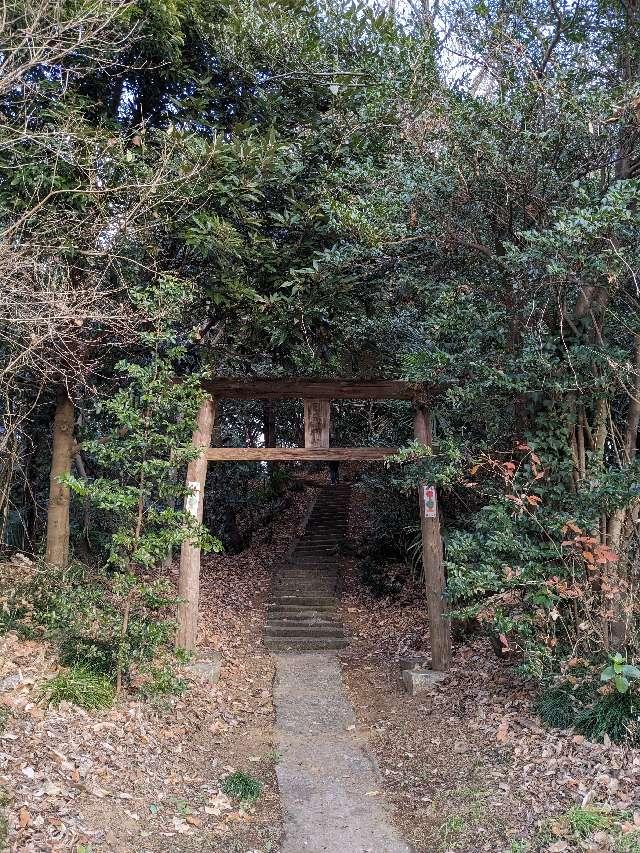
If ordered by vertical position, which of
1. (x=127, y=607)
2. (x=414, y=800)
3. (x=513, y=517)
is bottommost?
(x=414, y=800)

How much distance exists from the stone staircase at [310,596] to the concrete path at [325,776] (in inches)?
56.6

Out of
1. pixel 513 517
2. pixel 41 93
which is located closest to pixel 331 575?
pixel 513 517

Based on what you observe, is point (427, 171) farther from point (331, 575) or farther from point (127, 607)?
point (331, 575)

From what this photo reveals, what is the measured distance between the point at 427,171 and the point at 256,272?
7.46 feet

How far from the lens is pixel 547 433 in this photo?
6012 millimetres

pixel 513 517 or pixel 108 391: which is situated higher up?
pixel 108 391

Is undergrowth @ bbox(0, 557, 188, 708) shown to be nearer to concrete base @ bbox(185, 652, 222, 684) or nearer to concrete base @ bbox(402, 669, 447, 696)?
concrete base @ bbox(185, 652, 222, 684)

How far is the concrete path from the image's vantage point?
4.27m

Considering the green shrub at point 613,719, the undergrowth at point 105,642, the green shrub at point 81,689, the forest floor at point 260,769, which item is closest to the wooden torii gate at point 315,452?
the forest floor at point 260,769

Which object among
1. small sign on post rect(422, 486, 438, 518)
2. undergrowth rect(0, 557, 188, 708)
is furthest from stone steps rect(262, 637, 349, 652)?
undergrowth rect(0, 557, 188, 708)

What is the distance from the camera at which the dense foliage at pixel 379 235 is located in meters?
5.44

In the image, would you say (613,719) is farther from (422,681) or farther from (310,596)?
(310,596)

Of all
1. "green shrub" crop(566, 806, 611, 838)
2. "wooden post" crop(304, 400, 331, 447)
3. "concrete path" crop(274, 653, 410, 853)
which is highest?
"wooden post" crop(304, 400, 331, 447)

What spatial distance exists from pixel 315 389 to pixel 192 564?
2.46 m
